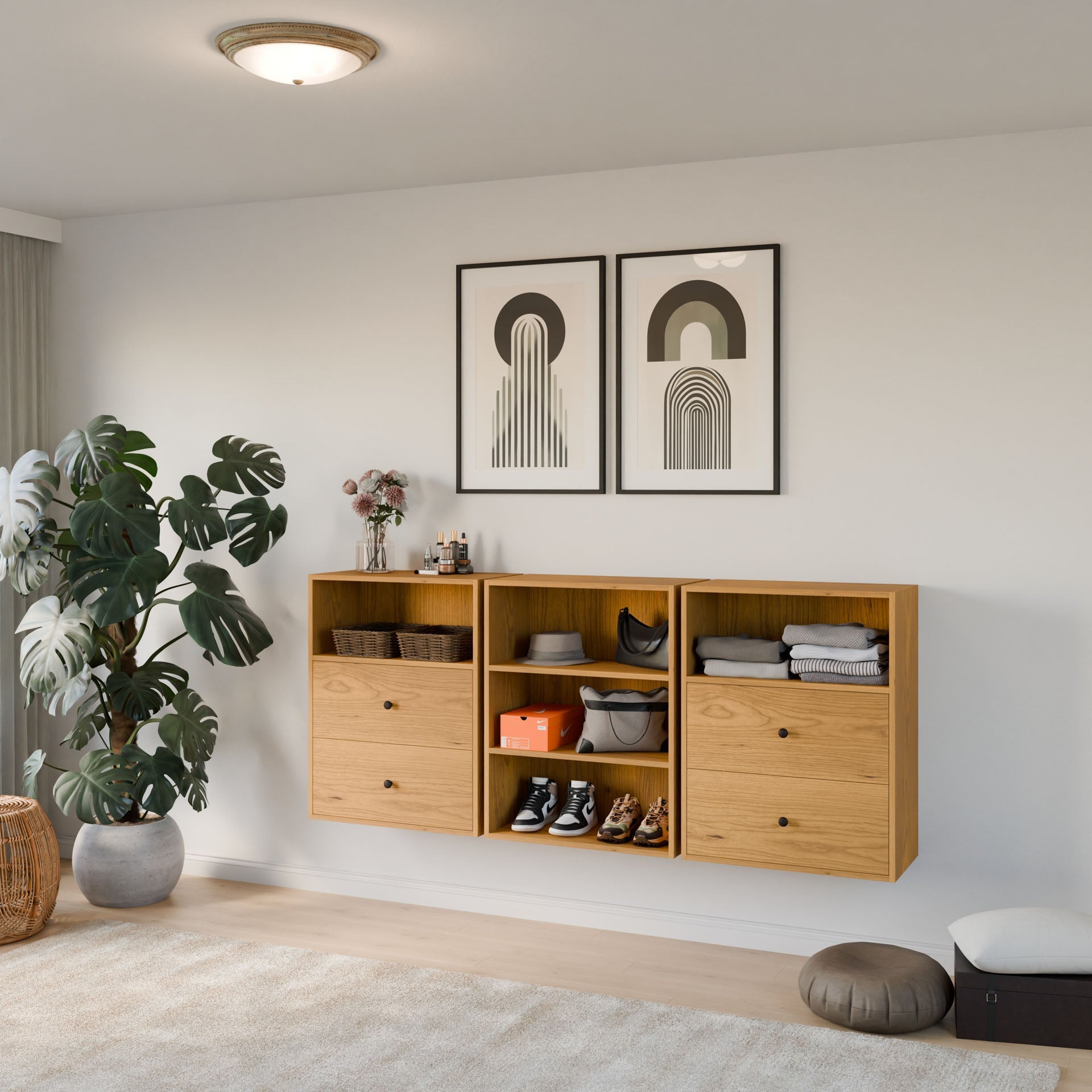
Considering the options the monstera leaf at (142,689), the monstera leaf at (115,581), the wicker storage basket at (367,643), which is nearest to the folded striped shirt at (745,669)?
the wicker storage basket at (367,643)

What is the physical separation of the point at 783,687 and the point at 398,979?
1.40 metres

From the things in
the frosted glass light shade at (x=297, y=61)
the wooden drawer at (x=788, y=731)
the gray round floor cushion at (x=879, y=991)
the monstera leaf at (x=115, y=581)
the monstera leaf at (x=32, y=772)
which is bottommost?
the gray round floor cushion at (x=879, y=991)

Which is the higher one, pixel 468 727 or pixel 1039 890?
pixel 468 727

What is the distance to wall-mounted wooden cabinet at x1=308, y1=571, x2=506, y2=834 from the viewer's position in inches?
146

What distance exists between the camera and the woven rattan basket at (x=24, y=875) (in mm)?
3680

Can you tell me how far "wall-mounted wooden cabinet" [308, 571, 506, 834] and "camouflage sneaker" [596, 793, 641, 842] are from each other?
417 millimetres

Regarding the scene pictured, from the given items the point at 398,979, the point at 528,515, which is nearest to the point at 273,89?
the point at 528,515

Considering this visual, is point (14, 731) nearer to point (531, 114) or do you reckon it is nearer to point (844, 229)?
point (531, 114)

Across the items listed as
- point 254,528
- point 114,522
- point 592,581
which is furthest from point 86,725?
point 592,581

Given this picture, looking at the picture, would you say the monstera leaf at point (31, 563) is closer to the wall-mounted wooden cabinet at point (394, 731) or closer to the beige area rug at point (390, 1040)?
the wall-mounted wooden cabinet at point (394, 731)

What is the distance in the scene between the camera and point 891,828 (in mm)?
3189

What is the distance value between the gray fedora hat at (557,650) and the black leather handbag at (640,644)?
134mm

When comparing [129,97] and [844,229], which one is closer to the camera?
[129,97]

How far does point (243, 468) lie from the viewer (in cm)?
396
